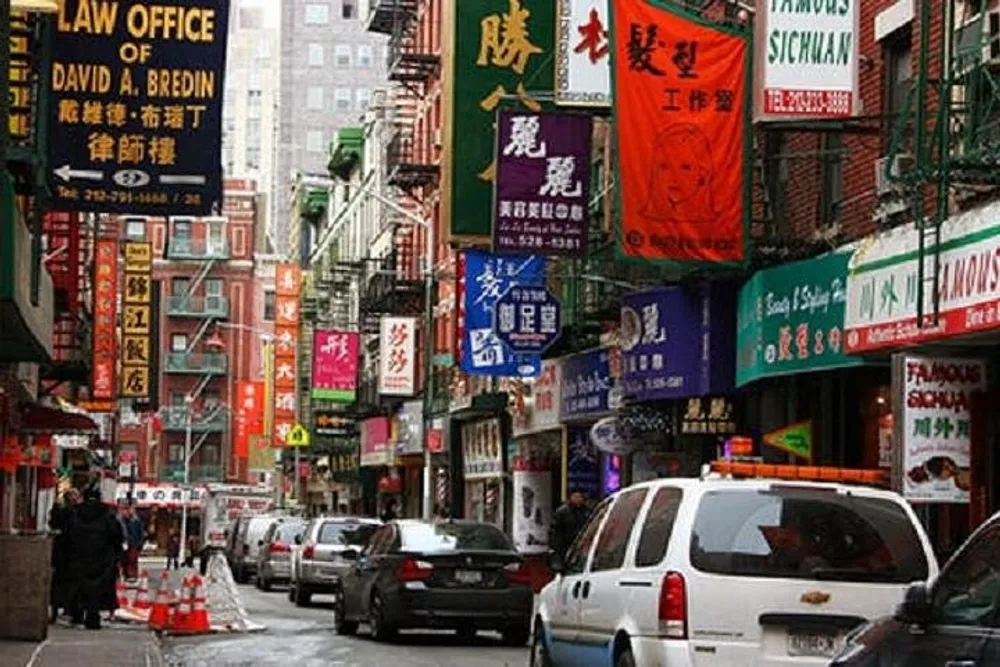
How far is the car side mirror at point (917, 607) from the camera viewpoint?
8.91 meters

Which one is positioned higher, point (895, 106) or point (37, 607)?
point (895, 106)

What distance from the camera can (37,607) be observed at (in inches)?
884

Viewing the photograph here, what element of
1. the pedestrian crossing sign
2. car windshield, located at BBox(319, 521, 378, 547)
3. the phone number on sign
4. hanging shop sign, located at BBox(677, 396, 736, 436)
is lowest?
car windshield, located at BBox(319, 521, 378, 547)

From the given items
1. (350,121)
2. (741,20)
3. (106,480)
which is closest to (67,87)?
(741,20)

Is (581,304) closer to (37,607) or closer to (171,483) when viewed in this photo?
(37,607)

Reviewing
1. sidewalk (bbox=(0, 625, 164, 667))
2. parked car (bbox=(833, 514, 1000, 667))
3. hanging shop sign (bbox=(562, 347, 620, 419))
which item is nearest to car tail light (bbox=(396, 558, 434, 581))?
sidewalk (bbox=(0, 625, 164, 667))

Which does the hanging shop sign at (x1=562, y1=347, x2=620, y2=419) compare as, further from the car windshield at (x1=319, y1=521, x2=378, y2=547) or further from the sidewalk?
the sidewalk

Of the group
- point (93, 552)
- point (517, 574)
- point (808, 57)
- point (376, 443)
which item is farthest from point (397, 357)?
point (808, 57)

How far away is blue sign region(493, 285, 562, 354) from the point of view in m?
36.1

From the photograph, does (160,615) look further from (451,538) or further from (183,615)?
(451,538)

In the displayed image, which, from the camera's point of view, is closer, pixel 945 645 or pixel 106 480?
pixel 945 645

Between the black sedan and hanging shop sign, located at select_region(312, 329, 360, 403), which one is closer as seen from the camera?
the black sedan

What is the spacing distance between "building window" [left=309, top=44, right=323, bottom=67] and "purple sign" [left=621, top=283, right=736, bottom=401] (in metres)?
112

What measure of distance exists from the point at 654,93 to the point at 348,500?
196 ft
